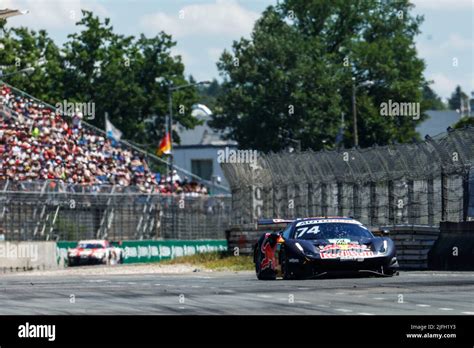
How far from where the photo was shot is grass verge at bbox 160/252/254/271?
34.5 m

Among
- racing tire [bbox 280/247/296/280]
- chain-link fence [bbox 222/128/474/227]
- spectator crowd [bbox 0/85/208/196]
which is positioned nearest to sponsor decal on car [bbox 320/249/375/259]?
racing tire [bbox 280/247/296/280]

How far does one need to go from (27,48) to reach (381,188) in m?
55.1

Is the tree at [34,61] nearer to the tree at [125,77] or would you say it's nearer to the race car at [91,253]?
the tree at [125,77]

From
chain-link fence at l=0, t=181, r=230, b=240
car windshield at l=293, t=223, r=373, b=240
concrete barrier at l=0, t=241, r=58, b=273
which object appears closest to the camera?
car windshield at l=293, t=223, r=373, b=240

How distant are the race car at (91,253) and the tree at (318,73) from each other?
2617 centimetres

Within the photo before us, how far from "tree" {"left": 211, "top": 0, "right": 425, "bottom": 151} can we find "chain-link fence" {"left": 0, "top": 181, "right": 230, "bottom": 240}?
19950 millimetres

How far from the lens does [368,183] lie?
30219mm

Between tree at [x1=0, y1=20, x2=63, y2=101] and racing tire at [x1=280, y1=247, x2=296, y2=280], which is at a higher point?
tree at [x1=0, y1=20, x2=63, y2=101]

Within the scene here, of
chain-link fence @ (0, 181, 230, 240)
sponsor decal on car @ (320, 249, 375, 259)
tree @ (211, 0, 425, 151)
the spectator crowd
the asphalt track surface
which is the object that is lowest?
the asphalt track surface

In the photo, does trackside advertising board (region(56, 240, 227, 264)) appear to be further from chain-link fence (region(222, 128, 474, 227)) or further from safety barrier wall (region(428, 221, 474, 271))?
safety barrier wall (region(428, 221, 474, 271))

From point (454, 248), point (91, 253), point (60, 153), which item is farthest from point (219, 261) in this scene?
point (60, 153)

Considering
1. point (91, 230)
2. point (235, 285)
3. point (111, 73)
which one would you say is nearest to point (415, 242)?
point (235, 285)

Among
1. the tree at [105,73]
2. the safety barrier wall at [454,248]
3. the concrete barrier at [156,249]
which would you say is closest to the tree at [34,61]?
the tree at [105,73]

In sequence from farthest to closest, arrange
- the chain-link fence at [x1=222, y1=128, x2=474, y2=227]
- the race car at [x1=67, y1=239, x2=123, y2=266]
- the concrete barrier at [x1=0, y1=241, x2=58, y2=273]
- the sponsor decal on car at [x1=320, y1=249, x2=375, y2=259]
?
the race car at [x1=67, y1=239, x2=123, y2=266] → the concrete barrier at [x1=0, y1=241, x2=58, y2=273] → the chain-link fence at [x1=222, y1=128, x2=474, y2=227] → the sponsor decal on car at [x1=320, y1=249, x2=375, y2=259]
